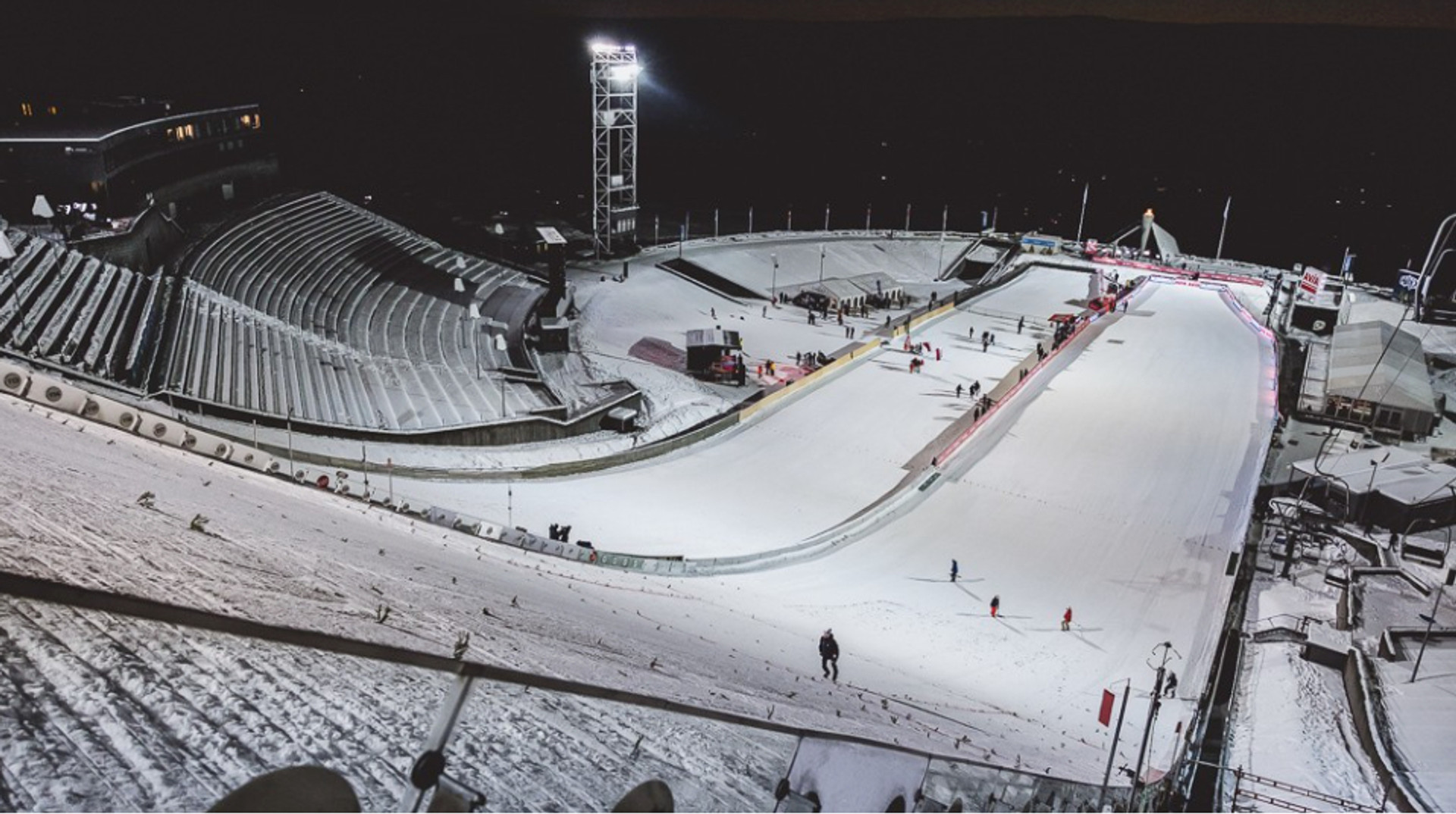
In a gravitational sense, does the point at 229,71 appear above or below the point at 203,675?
above

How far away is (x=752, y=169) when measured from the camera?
117188 millimetres

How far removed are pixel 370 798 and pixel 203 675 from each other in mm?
1494

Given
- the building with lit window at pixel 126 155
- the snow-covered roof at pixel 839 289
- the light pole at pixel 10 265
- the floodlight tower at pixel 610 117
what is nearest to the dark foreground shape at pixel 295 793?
the light pole at pixel 10 265

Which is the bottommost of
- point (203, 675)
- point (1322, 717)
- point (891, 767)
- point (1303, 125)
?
point (1322, 717)

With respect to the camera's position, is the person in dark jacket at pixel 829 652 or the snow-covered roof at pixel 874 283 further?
the snow-covered roof at pixel 874 283

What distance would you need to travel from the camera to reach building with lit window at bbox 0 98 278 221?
30766 millimetres

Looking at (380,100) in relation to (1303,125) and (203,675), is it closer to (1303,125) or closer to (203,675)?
(203,675)

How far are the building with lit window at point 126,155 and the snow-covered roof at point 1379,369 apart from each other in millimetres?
42252

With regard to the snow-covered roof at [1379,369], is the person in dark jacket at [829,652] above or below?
below

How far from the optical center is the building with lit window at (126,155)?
101ft

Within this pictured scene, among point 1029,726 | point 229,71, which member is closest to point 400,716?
point 1029,726

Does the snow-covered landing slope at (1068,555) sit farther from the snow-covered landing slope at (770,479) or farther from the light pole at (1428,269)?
the light pole at (1428,269)

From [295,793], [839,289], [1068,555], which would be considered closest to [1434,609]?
[1068,555]

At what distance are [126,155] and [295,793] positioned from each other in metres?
40.2
